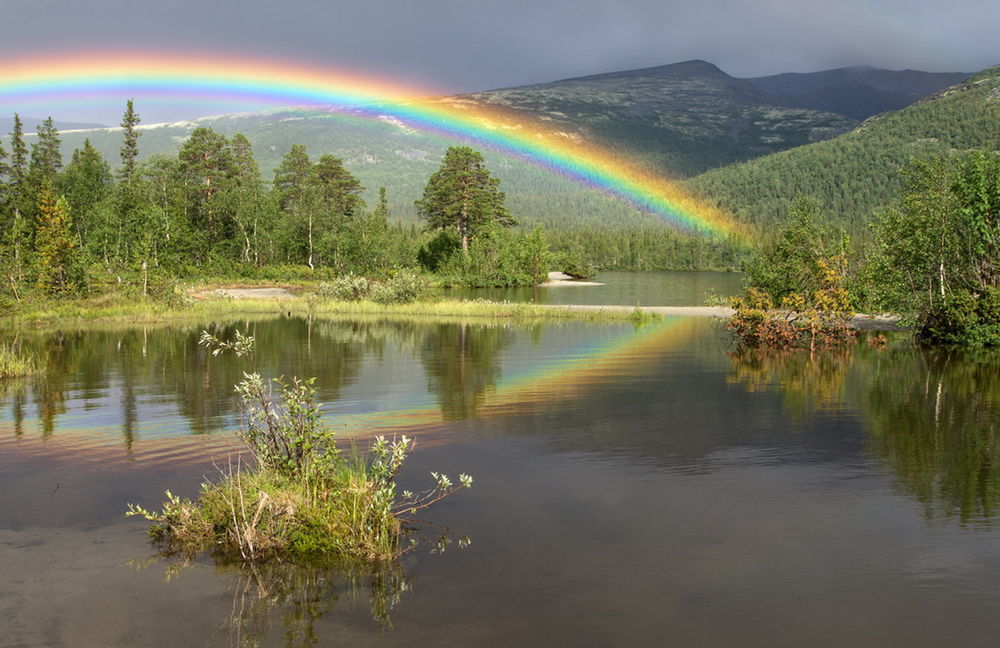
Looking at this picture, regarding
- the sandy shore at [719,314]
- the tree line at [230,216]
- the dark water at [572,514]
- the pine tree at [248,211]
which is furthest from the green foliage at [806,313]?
the pine tree at [248,211]

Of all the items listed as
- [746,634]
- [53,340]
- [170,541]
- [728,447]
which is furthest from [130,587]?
[53,340]

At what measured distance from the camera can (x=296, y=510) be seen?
1134 cm

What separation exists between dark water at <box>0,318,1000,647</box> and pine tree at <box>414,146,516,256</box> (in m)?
90.9

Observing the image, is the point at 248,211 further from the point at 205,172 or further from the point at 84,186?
the point at 84,186

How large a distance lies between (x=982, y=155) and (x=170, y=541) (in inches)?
1455

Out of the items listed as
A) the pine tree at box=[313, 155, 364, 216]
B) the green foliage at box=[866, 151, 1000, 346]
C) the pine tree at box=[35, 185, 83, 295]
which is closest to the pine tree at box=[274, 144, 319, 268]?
the pine tree at box=[313, 155, 364, 216]

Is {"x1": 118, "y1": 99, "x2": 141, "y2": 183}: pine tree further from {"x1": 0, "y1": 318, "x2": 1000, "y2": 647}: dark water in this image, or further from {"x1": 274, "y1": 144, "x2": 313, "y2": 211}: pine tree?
{"x1": 0, "y1": 318, "x2": 1000, "y2": 647}: dark water

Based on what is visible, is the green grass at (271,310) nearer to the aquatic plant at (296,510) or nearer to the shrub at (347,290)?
the shrub at (347,290)

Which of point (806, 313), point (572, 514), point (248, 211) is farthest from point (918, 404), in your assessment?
point (248, 211)

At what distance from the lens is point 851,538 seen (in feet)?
39.3

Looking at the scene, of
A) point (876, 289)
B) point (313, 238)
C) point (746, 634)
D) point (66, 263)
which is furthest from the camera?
point (313, 238)

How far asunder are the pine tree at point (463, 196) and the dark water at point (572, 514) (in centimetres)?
9087

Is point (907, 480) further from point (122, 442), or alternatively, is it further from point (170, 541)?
point (122, 442)

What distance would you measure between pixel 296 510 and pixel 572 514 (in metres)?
4.51
